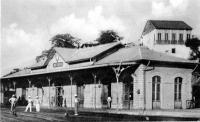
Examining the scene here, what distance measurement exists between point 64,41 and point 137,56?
46.2 metres

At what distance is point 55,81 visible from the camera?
35.2 meters

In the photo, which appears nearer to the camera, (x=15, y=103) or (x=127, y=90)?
(x=15, y=103)

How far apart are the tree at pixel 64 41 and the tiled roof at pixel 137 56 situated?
39.9 metres

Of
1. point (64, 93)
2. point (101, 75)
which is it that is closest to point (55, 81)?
point (64, 93)

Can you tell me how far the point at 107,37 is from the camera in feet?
231

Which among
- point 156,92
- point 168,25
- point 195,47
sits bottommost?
point 156,92

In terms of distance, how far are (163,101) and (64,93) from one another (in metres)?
10.8

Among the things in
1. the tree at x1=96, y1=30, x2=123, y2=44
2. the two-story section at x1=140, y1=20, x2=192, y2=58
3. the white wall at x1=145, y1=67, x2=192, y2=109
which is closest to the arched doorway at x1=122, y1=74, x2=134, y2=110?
the white wall at x1=145, y1=67, x2=192, y2=109

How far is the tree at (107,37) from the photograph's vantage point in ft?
230

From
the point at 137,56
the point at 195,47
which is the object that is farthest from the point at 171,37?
the point at 137,56

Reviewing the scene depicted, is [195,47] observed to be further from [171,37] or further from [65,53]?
[65,53]

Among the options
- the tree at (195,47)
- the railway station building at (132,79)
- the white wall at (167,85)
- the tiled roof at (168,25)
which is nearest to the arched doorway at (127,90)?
the railway station building at (132,79)

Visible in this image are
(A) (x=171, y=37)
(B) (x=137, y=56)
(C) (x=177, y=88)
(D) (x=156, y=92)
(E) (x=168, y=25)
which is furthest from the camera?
(E) (x=168, y=25)

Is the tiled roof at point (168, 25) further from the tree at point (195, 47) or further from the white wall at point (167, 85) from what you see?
the white wall at point (167, 85)
